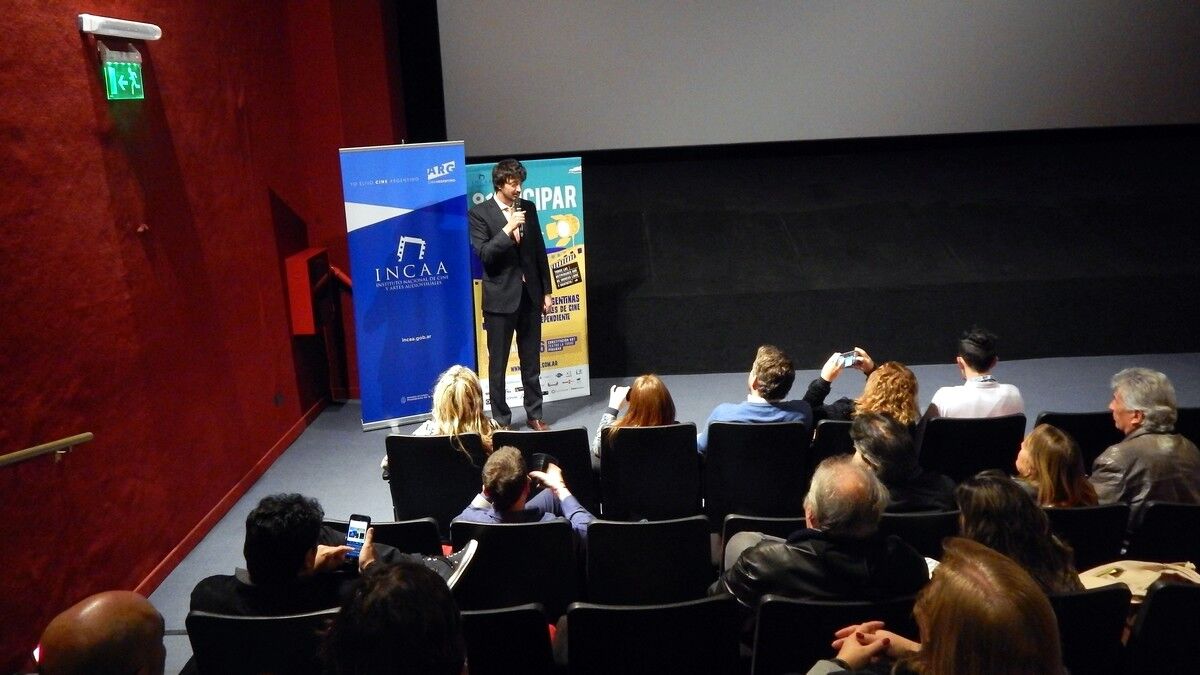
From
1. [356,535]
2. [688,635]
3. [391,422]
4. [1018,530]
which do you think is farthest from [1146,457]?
[391,422]

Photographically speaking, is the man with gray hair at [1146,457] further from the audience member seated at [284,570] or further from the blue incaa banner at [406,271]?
the blue incaa banner at [406,271]

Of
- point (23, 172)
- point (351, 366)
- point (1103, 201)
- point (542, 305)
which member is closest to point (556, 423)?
point (542, 305)

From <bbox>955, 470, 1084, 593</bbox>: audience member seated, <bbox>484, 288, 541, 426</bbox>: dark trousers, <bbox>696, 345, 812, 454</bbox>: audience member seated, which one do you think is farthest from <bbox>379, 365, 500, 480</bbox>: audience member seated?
<bbox>955, 470, 1084, 593</bbox>: audience member seated

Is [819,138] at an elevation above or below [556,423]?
above

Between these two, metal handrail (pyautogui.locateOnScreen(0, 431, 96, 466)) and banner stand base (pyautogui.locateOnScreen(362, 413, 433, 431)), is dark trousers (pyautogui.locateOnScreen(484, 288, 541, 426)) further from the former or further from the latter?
metal handrail (pyautogui.locateOnScreen(0, 431, 96, 466))

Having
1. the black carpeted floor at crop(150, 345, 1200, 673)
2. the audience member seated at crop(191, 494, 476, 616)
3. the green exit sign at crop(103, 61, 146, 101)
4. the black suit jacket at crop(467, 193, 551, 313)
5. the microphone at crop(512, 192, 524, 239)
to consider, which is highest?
the green exit sign at crop(103, 61, 146, 101)

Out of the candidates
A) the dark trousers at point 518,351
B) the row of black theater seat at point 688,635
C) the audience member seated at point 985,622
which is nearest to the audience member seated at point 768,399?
the row of black theater seat at point 688,635

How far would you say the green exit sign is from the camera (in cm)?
402

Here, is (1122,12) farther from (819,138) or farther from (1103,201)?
(819,138)

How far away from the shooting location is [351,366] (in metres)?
6.63

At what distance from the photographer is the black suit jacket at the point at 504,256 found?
566 cm

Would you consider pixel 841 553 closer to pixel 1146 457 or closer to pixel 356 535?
pixel 356 535

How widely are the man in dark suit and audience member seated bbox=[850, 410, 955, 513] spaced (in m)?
2.73

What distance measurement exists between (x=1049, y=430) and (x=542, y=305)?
10.7 feet
